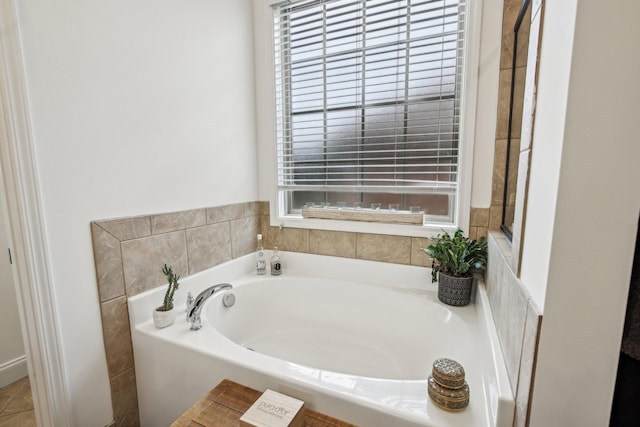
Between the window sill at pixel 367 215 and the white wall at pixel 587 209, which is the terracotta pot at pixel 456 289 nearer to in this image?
the window sill at pixel 367 215

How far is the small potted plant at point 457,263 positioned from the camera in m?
1.49

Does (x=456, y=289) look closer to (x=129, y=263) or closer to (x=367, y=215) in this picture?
(x=367, y=215)

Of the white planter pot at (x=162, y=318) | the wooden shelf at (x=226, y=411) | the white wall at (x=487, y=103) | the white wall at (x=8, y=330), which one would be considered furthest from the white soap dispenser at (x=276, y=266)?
the white wall at (x=8, y=330)

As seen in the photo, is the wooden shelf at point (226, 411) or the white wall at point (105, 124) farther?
the white wall at point (105, 124)

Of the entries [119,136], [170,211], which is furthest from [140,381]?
[119,136]

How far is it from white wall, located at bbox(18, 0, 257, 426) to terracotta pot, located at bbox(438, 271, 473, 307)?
56.0 inches

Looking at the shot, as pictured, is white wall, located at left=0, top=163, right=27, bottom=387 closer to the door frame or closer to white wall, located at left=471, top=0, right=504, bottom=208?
the door frame

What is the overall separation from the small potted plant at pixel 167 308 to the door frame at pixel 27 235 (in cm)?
34

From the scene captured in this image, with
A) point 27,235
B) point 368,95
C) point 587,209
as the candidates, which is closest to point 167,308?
point 27,235

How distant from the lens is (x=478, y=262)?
1.47 m

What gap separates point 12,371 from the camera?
6.04ft

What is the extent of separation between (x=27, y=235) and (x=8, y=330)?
4.59ft

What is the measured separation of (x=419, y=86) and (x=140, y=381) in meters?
2.14

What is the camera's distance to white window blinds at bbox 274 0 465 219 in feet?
5.54
